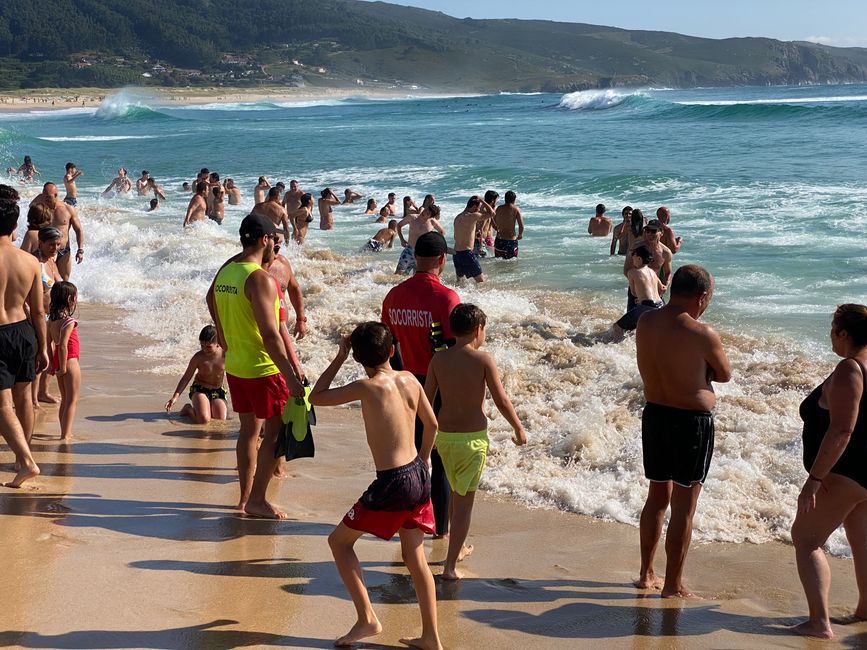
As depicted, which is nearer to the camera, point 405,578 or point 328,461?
point 405,578

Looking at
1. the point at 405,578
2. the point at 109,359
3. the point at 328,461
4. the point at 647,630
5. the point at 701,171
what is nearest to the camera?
the point at 647,630

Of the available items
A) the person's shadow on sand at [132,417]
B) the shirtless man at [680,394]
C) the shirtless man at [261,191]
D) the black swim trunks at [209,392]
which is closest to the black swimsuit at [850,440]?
the shirtless man at [680,394]

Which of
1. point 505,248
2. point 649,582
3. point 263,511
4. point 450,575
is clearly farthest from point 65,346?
point 505,248

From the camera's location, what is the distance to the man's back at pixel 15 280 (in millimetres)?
5465

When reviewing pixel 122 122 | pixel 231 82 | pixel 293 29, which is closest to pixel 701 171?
pixel 122 122

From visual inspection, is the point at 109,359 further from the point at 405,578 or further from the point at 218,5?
the point at 218,5

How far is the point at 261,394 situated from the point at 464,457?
50.4 inches

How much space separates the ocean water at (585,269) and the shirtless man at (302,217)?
391 mm

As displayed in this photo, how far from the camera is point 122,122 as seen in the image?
247 ft

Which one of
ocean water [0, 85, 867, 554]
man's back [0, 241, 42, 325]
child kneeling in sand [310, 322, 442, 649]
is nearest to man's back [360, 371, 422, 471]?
child kneeling in sand [310, 322, 442, 649]

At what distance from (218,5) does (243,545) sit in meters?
206

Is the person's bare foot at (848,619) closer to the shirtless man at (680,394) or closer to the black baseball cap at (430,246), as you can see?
the shirtless man at (680,394)

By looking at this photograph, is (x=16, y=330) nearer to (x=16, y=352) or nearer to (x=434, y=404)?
(x=16, y=352)

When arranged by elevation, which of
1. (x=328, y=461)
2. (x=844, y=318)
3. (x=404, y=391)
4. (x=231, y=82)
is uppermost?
(x=231, y=82)
